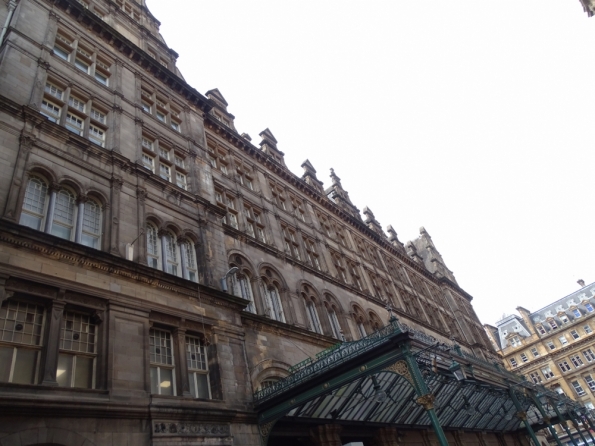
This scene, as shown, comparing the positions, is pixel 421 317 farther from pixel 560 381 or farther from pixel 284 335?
pixel 560 381

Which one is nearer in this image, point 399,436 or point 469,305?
point 399,436

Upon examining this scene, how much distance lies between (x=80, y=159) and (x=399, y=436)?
20230 millimetres

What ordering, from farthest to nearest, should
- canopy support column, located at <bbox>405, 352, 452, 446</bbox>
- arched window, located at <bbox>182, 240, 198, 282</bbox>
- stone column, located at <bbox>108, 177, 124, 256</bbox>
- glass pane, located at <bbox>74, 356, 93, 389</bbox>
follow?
1. arched window, located at <bbox>182, 240, 198, 282</bbox>
2. stone column, located at <bbox>108, 177, 124, 256</bbox>
3. canopy support column, located at <bbox>405, 352, 452, 446</bbox>
4. glass pane, located at <bbox>74, 356, 93, 389</bbox>

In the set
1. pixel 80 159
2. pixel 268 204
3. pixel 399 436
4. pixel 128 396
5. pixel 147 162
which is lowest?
pixel 399 436

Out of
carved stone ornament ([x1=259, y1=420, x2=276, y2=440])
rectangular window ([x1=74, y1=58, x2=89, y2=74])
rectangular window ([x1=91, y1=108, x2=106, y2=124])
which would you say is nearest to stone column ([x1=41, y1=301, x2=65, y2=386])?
carved stone ornament ([x1=259, y1=420, x2=276, y2=440])

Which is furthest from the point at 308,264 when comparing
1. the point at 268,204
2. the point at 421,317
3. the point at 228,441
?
the point at 421,317

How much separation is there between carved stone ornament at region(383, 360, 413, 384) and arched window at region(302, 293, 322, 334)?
10.4m

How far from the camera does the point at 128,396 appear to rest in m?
11.3

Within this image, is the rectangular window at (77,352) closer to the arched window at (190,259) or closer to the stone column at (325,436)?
the arched window at (190,259)

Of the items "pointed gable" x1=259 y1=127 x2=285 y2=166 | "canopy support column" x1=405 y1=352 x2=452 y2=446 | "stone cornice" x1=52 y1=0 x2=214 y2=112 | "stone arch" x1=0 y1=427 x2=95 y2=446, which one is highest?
"pointed gable" x1=259 y1=127 x2=285 y2=166

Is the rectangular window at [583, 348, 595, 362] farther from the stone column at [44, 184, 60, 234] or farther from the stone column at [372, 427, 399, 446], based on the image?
the stone column at [44, 184, 60, 234]

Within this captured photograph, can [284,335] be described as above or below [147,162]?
below

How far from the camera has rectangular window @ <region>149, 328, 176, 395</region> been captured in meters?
12.8

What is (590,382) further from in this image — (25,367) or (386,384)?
(25,367)
